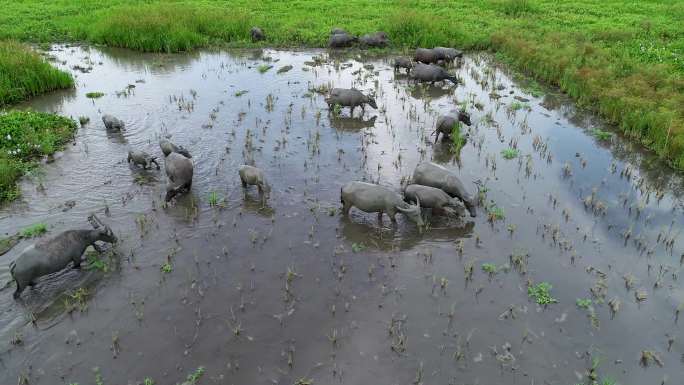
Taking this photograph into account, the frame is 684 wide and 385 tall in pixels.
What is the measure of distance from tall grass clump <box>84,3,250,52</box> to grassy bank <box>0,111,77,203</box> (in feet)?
27.1

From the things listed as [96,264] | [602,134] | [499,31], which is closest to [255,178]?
[96,264]

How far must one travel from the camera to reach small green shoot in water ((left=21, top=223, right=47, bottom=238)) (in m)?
8.15

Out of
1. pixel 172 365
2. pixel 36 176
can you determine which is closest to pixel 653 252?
pixel 172 365

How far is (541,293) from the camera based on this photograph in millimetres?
7168

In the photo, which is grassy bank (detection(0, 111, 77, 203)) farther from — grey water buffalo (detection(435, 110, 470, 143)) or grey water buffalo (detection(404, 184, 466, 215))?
grey water buffalo (detection(435, 110, 470, 143))

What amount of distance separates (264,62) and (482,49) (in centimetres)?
934

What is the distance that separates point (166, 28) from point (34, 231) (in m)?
14.2

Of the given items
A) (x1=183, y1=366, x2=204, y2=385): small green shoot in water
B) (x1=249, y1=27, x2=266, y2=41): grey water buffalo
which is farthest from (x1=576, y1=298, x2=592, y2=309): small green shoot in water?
(x1=249, y1=27, x2=266, y2=41): grey water buffalo

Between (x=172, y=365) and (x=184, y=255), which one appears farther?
(x=184, y=255)

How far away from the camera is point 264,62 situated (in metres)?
18.3

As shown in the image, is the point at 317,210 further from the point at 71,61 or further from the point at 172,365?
the point at 71,61

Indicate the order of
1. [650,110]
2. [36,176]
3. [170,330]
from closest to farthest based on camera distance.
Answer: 1. [170,330]
2. [36,176]
3. [650,110]

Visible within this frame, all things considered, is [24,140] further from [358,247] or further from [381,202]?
[381,202]

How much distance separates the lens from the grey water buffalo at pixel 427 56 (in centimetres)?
1773
